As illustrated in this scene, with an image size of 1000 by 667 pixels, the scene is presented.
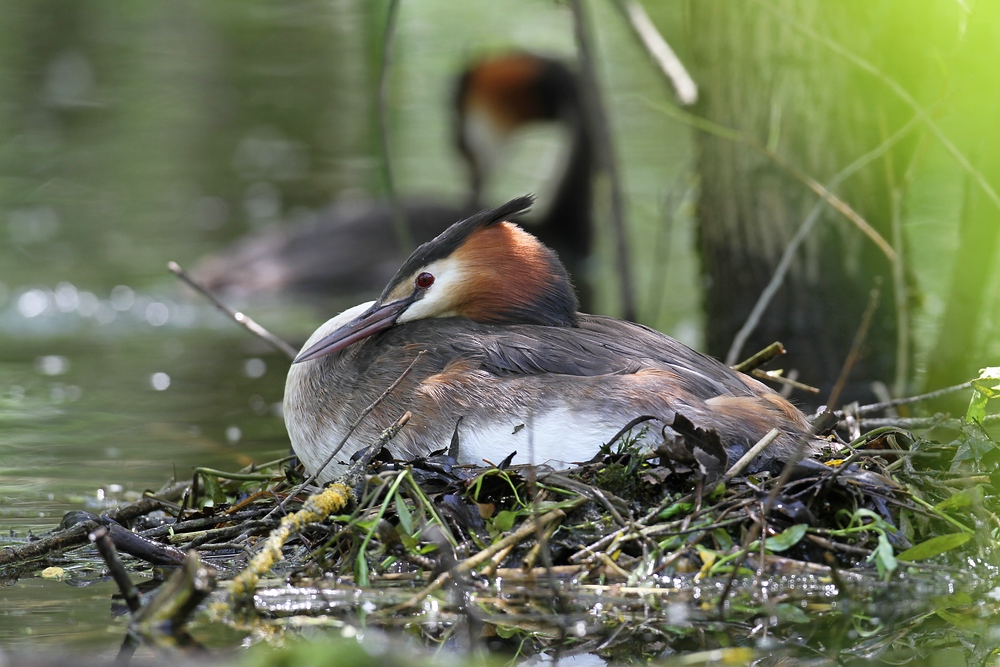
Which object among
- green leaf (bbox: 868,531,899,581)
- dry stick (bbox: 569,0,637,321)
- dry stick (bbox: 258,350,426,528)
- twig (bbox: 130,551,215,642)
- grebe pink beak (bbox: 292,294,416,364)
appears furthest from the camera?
dry stick (bbox: 569,0,637,321)

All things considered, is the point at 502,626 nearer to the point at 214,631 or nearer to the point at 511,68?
the point at 214,631

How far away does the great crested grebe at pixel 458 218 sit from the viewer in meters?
10.1

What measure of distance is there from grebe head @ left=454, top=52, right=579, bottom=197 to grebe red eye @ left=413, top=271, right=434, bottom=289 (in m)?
6.38

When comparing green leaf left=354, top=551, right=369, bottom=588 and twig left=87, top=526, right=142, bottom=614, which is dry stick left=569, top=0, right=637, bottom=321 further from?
twig left=87, top=526, right=142, bottom=614

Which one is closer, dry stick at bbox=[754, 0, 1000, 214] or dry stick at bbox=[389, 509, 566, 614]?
dry stick at bbox=[389, 509, 566, 614]

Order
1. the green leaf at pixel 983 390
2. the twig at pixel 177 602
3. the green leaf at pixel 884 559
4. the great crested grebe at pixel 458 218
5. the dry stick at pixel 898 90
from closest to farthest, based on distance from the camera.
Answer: the twig at pixel 177 602 < the green leaf at pixel 884 559 < the green leaf at pixel 983 390 < the dry stick at pixel 898 90 < the great crested grebe at pixel 458 218

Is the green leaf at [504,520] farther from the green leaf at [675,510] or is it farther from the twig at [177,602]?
the twig at [177,602]

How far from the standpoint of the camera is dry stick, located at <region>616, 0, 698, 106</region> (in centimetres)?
630

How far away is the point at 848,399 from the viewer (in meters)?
5.95

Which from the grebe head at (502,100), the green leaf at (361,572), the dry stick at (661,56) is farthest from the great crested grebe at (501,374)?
the grebe head at (502,100)

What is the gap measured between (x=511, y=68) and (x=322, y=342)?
22.4 ft

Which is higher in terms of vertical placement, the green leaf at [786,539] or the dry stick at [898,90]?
the dry stick at [898,90]

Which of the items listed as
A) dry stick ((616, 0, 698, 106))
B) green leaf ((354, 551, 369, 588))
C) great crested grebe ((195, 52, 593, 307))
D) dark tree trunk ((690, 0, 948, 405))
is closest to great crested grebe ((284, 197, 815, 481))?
green leaf ((354, 551, 369, 588))

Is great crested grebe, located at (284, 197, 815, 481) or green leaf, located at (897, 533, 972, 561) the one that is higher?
great crested grebe, located at (284, 197, 815, 481)
